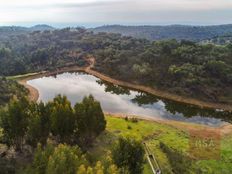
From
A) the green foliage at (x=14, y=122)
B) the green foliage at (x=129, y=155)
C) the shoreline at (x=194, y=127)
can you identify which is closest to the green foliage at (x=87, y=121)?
the green foliage at (x=14, y=122)

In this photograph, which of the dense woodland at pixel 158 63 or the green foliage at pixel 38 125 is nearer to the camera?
the green foliage at pixel 38 125

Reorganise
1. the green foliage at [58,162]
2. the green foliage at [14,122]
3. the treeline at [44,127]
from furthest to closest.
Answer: the green foliage at [14,122]
the treeline at [44,127]
the green foliage at [58,162]

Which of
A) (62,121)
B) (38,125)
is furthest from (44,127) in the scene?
(62,121)

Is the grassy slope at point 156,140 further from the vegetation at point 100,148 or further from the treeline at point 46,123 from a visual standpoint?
the treeline at point 46,123

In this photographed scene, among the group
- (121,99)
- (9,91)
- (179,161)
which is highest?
(9,91)

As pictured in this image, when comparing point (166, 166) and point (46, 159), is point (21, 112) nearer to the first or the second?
point (46, 159)

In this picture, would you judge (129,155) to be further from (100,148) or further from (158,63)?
(158,63)

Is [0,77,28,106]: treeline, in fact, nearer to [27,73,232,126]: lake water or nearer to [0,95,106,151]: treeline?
[27,73,232,126]: lake water
